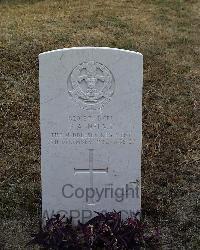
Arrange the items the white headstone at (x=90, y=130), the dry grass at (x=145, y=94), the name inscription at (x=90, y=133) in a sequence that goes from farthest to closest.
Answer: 1. the dry grass at (x=145, y=94)
2. the name inscription at (x=90, y=133)
3. the white headstone at (x=90, y=130)

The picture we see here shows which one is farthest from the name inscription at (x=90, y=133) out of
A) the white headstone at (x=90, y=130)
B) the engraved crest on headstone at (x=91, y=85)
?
the engraved crest on headstone at (x=91, y=85)

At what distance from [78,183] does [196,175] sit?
1465 millimetres

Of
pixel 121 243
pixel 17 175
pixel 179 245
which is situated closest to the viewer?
pixel 121 243

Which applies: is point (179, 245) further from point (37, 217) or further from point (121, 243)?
point (37, 217)

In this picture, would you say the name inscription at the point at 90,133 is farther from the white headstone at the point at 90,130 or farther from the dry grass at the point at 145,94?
the dry grass at the point at 145,94

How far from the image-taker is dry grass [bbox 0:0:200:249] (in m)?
5.13

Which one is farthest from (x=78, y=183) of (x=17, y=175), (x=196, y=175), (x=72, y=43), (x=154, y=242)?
(x=72, y=43)

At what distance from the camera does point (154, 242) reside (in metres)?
4.67

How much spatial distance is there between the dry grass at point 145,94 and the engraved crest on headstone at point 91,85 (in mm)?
1186

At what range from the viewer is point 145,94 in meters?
7.36

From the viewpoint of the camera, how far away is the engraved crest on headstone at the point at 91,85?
443 cm

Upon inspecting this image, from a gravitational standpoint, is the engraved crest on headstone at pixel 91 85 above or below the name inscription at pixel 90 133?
above

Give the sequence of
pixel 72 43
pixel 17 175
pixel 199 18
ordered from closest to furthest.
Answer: pixel 17 175, pixel 72 43, pixel 199 18

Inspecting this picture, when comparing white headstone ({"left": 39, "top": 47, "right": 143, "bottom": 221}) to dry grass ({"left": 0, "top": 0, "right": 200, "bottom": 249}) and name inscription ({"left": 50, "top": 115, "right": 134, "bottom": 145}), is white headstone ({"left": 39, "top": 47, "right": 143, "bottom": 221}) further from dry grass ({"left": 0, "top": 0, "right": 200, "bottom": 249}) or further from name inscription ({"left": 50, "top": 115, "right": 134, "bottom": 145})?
dry grass ({"left": 0, "top": 0, "right": 200, "bottom": 249})
